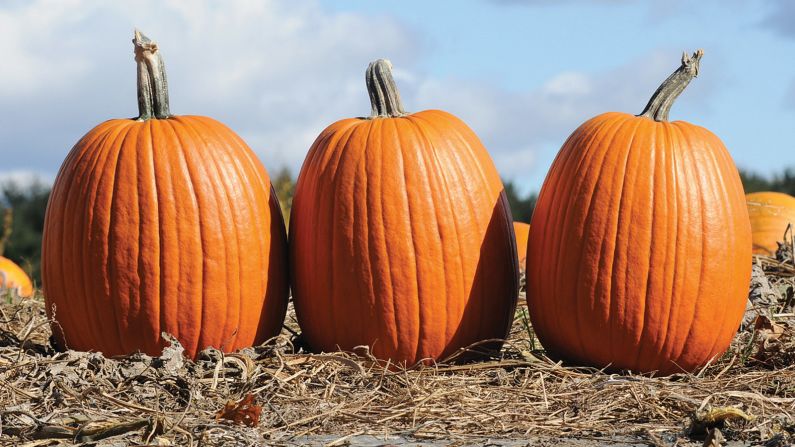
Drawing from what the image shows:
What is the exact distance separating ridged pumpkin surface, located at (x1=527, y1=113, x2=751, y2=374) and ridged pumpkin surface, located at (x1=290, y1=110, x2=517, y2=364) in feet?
0.88

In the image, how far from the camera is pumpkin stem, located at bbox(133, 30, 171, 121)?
433 centimetres

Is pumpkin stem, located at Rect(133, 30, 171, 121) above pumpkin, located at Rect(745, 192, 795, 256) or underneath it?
above

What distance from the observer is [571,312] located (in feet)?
13.4

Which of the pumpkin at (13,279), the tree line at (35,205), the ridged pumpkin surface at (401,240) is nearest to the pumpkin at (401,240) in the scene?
the ridged pumpkin surface at (401,240)

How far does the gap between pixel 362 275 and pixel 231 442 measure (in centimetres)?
113

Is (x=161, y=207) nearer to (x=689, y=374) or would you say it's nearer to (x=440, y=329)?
(x=440, y=329)

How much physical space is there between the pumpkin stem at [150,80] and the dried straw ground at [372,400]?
3.54ft

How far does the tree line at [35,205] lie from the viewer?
41.2 ft

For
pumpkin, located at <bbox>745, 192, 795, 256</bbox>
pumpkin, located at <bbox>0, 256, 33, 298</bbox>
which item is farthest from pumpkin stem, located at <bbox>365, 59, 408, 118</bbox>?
pumpkin, located at <bbox>0, 256, 33, 298</bbox>

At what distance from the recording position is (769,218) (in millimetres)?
7770

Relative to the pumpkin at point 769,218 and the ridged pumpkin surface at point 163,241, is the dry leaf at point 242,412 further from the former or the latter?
the pumpkin at point 769,218

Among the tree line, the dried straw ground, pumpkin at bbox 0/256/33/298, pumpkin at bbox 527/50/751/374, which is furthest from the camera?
the tree line

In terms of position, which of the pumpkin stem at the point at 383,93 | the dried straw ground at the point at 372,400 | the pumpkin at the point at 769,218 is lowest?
the dried straw ground at the point at 372,400

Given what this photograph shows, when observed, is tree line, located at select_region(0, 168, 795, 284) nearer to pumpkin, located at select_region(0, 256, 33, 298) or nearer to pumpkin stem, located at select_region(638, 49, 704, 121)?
pumpkin, located at select_region(0, 256, 33, 298)
